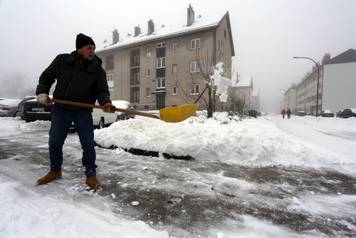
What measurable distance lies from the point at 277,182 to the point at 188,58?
27.0m

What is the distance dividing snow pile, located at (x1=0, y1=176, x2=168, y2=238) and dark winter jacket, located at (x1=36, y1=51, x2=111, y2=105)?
1248 millimetres

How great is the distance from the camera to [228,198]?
2963mm

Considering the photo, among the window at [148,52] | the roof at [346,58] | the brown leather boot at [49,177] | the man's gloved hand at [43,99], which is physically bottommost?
the brown leather boot at [49,177]

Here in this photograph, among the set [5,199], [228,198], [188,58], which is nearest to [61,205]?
[5,199]

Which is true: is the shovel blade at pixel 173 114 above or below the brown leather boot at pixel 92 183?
above

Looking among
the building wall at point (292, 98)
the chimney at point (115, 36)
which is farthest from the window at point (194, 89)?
the building wall at point (292, 98)

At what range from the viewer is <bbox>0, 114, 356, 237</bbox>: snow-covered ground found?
221 centimetres

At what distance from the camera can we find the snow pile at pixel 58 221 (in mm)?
1969

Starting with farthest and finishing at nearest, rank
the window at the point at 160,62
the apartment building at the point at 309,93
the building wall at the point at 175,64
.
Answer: the apartment building at the point at 309,93 → the window at the point at 160,62 → the building wall at the point at 175,64

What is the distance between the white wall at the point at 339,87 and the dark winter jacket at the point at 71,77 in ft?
190

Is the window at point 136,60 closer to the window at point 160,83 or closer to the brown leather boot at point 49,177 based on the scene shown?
the window at point 160,83

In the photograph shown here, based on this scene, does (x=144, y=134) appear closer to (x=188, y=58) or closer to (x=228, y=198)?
(x=228, y=198)

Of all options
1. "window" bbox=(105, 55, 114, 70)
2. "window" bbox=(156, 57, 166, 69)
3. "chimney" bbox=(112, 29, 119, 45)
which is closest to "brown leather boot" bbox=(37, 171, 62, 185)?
"window" bbox=(156, 57, 166, 69)

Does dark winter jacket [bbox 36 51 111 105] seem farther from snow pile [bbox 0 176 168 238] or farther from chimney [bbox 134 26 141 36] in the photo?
chimney [bbox 134 26 141 36]
